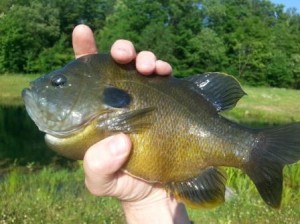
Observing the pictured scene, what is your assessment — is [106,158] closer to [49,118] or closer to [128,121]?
[128,121]

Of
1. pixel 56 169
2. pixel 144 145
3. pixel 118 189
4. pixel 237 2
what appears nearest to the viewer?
pixel 144 145

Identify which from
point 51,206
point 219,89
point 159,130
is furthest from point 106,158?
point 51,206

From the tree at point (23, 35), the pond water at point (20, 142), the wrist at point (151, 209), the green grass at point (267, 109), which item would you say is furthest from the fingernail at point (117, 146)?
the tree at point (23, 35)

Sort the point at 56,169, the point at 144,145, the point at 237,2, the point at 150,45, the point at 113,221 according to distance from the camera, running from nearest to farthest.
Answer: the point at 144,145 → the point at 113,221 → the point at 56,169 → the point at 150,45 → the point at 237,2

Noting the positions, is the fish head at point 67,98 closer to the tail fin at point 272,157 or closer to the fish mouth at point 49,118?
the fish mouth at point 49,118

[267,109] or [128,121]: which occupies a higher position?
[128,121]

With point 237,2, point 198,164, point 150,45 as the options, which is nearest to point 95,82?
point 198,164

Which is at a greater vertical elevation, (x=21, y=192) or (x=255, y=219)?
(x=255, y=219)

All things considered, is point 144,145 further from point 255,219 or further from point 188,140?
point 255,219
